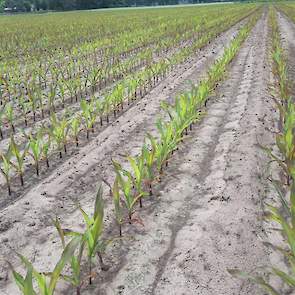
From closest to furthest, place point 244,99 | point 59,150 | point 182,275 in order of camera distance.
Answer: point 182,275, point 59,150, point 244,99

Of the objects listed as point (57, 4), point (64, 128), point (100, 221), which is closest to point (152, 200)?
point (100, 221)

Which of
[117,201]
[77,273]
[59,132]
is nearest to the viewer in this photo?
[77,273]

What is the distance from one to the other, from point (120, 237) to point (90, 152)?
1861 mm

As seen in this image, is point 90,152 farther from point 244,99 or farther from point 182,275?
point 244,99

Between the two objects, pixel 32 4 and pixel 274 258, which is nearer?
pixel 274 258

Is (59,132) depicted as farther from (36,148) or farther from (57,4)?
(57,4)

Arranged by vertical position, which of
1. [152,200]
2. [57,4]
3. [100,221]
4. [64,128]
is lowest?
[57,4]

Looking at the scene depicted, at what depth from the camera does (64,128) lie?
4.47 m

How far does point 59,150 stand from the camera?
4410 millimetres

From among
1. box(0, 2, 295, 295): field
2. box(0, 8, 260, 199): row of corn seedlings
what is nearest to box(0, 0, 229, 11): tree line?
box(0, 8, 260, 199): row of corn seedlings

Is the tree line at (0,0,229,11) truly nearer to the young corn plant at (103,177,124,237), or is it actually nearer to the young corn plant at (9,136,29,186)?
the young corn plant at (9,136,29,186)

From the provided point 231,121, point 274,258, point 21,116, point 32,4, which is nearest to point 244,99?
point 231,121

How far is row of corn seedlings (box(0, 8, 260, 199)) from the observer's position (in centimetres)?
374

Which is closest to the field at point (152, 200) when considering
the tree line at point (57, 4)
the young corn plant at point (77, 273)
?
the young corn plant at point (77, 273)
